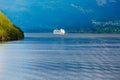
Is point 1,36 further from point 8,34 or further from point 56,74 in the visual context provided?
point 56,74

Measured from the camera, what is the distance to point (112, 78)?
49188mm

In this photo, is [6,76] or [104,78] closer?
[104,78]

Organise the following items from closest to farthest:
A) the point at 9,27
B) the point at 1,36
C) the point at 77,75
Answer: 1. the point at 77,75
2. the point at 1,36
3. the point at 9,27

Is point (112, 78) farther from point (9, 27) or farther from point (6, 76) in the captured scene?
point (9, 27)

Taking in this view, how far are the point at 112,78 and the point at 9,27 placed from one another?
501 ft

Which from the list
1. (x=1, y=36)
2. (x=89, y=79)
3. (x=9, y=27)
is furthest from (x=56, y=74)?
(x=9, y=27)

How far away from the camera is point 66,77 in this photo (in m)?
50.4

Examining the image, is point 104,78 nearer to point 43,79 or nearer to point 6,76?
point 43,79

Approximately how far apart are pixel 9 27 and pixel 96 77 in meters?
151

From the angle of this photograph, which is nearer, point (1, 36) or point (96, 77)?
point (96, 77)

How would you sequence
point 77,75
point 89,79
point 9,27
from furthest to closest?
1. point 9,27
2. point 77,75
3. point 89,79

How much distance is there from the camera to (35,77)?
51000mm

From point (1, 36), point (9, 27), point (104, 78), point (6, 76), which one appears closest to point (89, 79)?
point (104, 78)

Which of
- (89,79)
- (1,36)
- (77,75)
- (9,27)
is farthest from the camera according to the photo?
(9,27)
